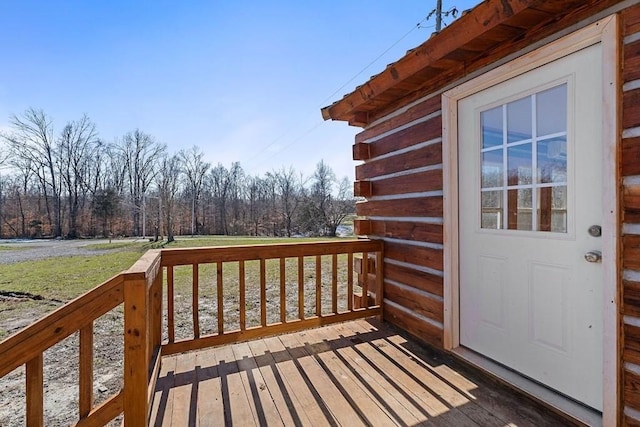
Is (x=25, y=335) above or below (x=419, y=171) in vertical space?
below

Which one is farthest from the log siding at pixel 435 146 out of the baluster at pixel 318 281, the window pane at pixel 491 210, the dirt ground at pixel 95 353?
the dirt ground at pixel 95 353

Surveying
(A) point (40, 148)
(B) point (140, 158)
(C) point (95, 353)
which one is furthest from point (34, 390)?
(B) point (140, 158)

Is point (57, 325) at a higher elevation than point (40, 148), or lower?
lower

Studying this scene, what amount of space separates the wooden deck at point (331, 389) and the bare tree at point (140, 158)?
2333 cm

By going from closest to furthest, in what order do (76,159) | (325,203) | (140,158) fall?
1. (325,203)
2. (76,159)
3. (140,158)

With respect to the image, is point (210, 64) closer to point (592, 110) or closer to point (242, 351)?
point (242, 351)

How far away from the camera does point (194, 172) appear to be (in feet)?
73.0

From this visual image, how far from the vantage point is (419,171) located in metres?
2.46

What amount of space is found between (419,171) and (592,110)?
1.14 metres

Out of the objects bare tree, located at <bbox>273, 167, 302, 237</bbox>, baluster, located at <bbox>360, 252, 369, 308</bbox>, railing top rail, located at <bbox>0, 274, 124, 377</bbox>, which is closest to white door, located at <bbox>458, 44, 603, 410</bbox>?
baluster, located at <bbox>360, 252, 369, 308</bbox>

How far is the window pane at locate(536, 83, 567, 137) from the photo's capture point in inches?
62.1

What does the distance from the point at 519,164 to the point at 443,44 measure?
0.86 meters

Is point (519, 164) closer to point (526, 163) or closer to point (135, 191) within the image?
point (526, 163)

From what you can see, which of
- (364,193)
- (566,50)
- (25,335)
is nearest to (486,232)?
(566,50)
